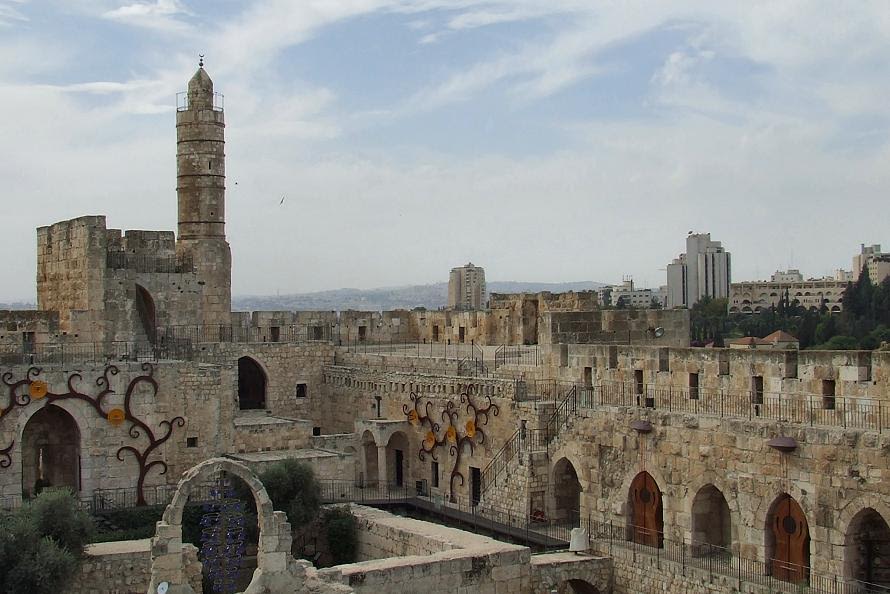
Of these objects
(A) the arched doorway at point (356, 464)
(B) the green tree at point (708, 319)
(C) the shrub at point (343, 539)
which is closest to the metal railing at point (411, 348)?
(A) the arched doorway at point (356, 464)

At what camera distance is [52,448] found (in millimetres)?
26750

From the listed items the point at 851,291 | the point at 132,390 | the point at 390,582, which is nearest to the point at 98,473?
the point at 132,390

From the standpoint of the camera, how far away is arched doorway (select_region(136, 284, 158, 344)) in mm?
31719

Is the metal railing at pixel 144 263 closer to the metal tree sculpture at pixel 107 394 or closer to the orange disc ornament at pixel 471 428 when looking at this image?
the metal tree sculpture at pixel 107 394

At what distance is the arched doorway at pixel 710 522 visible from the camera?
20.9 meters

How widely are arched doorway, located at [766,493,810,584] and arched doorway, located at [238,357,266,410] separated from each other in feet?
55.4

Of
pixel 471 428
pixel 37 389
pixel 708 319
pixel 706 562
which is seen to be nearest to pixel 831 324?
pixel 708 319

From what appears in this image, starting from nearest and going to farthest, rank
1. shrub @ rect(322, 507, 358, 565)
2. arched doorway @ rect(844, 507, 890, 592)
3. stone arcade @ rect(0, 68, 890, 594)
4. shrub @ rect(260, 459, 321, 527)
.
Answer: arched doorway @ rect(844, 507, 890, 592)
stone arcade @ rect(0, 68, 890, 594)
shrub @ rect(322, 507, 358, 565)
shrub @ rect(260, 459, 321, 527)

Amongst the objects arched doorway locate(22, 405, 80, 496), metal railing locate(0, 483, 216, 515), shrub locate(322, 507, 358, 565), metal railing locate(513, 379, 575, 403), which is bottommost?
shrub locate(322, 507, 358, 565)

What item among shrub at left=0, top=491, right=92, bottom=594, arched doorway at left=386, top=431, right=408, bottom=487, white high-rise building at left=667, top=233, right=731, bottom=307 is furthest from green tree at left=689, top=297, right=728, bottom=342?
shrub at left=0, top=491, right=92, bottom=594

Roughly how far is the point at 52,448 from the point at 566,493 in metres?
11.4

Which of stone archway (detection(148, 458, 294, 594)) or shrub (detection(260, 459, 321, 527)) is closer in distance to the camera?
stone archway (detection(148, 458, 294, 594))

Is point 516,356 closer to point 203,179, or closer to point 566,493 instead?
point 566,493

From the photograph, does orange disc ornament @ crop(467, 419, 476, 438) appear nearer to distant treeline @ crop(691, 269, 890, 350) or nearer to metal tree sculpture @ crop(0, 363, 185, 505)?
metal tree sculpture @ crop(0, 363, 185, 505)
